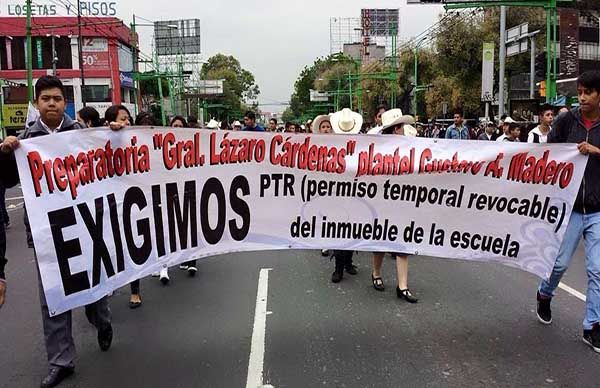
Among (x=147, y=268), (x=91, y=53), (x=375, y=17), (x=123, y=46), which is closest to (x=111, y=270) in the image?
(x=147, y=268)

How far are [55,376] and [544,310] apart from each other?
149 inches

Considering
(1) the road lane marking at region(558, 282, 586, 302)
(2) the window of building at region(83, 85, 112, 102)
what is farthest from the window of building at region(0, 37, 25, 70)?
(1) the road lane marking at region(558, 282, 586, 302)

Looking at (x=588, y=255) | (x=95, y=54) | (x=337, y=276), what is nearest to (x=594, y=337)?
(x=588, y=255)

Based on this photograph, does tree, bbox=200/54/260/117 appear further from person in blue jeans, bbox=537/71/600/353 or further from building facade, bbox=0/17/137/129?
person in blue jeans, bbox=537/71/600/353

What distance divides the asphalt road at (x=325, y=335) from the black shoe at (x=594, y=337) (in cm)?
6

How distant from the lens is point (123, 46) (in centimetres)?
5978

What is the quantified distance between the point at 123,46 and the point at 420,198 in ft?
196

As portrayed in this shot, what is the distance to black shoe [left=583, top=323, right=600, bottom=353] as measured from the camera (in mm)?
4414

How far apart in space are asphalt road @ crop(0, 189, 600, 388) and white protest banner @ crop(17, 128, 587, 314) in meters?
0.65

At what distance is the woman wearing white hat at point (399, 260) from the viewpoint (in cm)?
586

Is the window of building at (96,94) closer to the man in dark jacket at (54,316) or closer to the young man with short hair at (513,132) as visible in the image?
the young man with short hair at (513,132)

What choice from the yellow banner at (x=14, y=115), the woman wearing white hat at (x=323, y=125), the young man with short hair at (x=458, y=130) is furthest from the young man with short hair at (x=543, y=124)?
the yellow banner at (x=14, y=115)

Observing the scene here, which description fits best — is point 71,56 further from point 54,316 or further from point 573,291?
point 54,316

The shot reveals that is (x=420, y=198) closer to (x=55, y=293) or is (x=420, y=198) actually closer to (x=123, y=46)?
(x=55, y=293)
